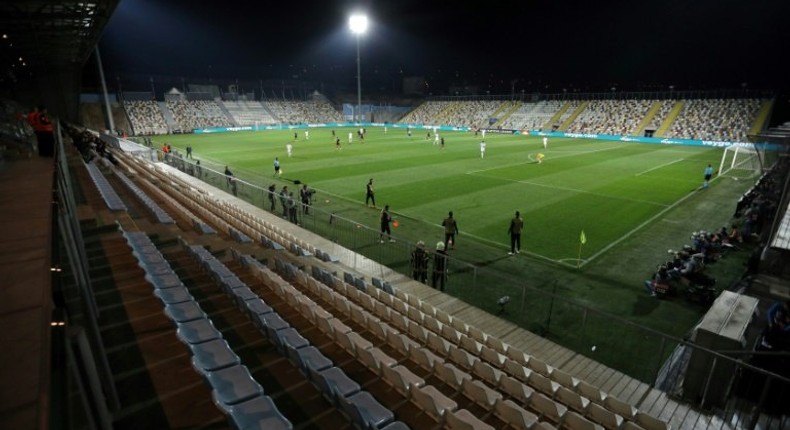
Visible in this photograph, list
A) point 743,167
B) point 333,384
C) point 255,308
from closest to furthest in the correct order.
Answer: point 333,384 < point 255,308 < point 743,167

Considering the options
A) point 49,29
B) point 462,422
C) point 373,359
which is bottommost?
point 373,359

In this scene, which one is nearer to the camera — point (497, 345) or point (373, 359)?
point (373, 359)

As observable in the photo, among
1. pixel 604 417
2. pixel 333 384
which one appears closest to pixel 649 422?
pixel 604 417

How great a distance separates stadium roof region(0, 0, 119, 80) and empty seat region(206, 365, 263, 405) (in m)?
21.8

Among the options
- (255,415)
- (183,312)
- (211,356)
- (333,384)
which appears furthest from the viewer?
(183,312)

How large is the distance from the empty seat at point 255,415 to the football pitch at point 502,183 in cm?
1167

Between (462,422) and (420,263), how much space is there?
6.84 m

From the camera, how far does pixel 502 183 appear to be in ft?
86.5

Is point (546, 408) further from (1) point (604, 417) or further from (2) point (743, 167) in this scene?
(2) point (743, 167)

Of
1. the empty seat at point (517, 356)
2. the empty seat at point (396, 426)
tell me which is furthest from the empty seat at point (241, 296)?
the empty seat at point (517, 356)

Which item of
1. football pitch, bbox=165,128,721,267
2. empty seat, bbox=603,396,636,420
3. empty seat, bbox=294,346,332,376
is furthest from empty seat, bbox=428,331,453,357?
football pitch, bbox=165,128,721,267

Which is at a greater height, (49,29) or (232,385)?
(49,29)

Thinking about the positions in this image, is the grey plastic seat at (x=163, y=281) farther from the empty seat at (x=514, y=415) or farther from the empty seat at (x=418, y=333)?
the empty seat at (x=514, y=415)

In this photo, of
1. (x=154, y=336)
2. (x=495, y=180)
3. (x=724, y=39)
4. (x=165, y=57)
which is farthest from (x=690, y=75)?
(x=165, y=57)
